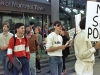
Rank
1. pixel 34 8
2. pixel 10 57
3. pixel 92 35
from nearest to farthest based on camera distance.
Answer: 1. pixel 92 35
2. pixel 10 57
3. pixel 34 8

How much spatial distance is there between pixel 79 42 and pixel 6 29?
11.4ft

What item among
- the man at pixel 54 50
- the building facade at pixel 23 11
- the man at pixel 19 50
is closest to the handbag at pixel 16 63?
the man at pixel 19 50

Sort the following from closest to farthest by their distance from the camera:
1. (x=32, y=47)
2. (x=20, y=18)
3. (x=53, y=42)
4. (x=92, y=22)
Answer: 1. (x=92, y=22)
2. (x=53, y=42)
3. (x=32, y=47)
4. (x=20, y=18)

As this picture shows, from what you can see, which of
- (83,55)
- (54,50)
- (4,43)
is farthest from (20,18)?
(83,55)

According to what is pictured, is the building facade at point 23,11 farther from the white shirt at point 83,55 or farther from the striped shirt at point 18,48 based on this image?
the white shirt at point 83,55

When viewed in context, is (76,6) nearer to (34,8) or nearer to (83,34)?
(34,8)

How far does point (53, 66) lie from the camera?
5312 mm

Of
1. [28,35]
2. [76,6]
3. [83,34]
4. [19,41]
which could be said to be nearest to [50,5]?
[76,6]

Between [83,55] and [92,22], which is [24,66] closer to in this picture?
[83,55]

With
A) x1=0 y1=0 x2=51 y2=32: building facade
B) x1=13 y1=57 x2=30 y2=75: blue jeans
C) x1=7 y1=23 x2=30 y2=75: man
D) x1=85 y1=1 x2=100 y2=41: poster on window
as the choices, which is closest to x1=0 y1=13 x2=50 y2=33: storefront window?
x1=0 y1=0 x2=51 y2=32: building facade

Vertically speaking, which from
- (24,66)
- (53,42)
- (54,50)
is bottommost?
(24,66)

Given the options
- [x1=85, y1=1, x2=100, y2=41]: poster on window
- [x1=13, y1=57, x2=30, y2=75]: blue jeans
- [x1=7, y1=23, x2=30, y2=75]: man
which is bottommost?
[x1=13, y1=57, x2=30, y2=75]: blue jeans

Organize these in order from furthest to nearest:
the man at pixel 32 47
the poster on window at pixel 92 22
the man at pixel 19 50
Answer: the man at pixel 32 47
the man at pixel 19 50
the poster on window at pixel 92 22

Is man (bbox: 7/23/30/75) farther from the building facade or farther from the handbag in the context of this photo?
the building facade
